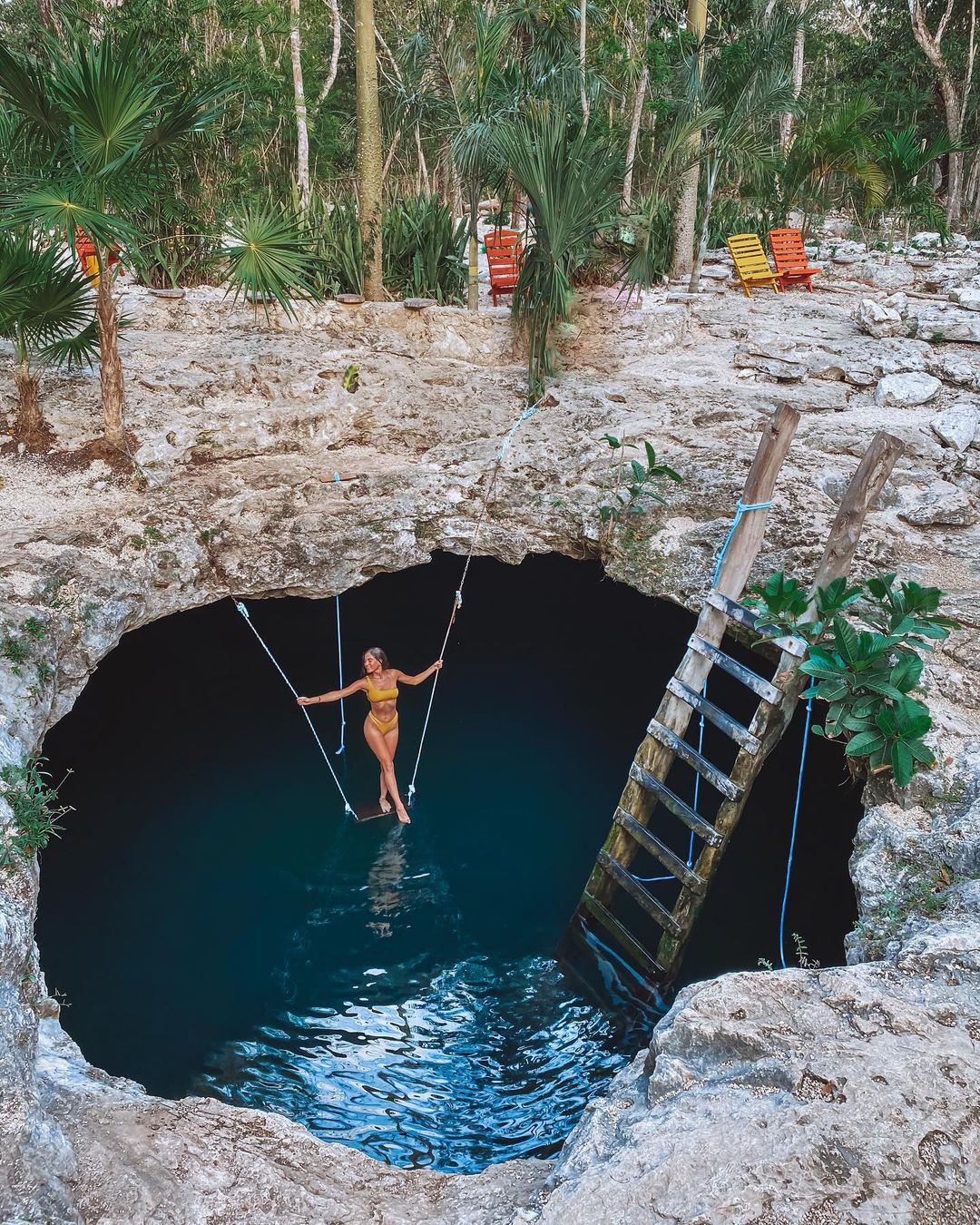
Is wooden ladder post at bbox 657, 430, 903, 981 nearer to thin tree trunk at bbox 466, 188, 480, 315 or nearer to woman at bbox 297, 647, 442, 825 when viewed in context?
woman at bbox 297, 647, 442, 825

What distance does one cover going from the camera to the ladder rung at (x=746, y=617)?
5.86 m

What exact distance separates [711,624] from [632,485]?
5.45 feet

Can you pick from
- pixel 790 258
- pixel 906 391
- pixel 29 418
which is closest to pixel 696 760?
pixel 906 391

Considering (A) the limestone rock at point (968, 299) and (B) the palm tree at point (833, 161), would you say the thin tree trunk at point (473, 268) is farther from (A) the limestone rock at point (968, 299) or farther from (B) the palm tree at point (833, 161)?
(B) the palm tree at point (833, 161)

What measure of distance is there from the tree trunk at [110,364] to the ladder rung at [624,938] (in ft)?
17.4

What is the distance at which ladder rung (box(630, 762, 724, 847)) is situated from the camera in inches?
245

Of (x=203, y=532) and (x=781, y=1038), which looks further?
(x=203, y=532)

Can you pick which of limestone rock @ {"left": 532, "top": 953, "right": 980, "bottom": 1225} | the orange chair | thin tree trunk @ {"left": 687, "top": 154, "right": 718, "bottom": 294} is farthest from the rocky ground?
the orange chair

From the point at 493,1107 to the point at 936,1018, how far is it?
3340 mm

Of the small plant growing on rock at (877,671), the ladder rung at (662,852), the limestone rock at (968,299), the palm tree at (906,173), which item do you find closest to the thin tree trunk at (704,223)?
the limestone rock at (968,299)

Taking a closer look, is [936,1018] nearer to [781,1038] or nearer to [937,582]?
[781,1038]

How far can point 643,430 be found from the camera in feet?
28.1

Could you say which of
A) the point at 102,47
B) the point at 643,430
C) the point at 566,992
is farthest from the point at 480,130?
the point at 566,992

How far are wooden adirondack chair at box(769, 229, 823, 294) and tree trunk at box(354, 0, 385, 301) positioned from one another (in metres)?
5.45
